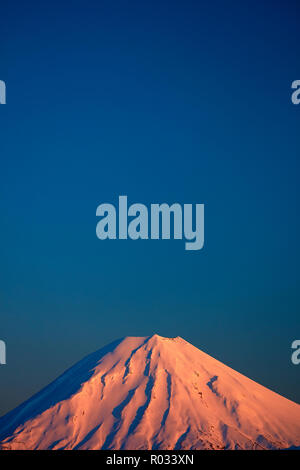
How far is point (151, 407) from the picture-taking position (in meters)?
108

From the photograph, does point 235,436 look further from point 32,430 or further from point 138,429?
point 32,430

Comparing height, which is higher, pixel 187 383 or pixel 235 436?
pixel 187 383

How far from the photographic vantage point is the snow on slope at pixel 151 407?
9869 cm

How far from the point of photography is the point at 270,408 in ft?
386

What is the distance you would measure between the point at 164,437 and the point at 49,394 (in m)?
36.3

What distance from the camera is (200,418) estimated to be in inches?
4102

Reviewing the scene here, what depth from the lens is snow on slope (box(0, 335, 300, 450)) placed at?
98.7 meters
